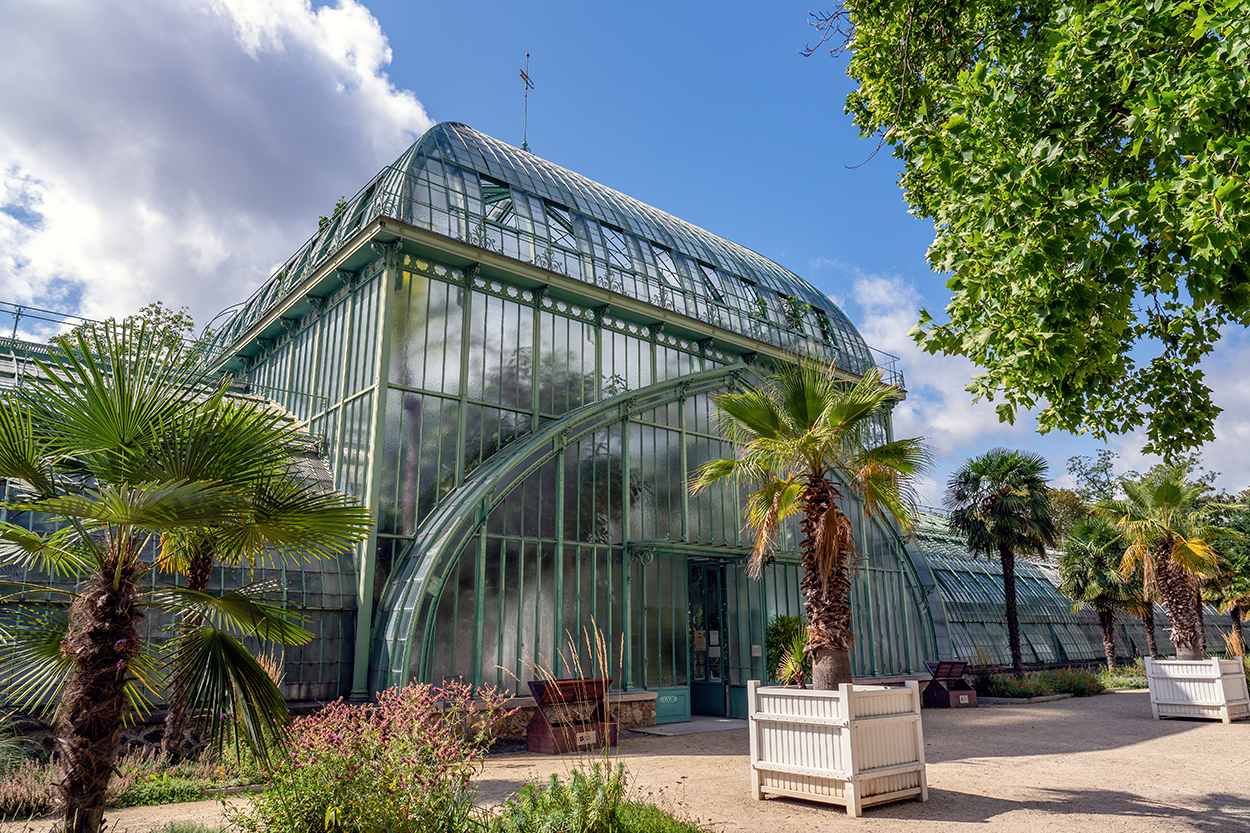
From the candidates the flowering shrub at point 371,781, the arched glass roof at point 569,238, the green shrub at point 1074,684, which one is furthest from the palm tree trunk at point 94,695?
the green shrub at point 1074,684

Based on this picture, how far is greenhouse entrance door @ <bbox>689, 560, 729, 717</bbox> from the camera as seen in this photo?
18.6 metres

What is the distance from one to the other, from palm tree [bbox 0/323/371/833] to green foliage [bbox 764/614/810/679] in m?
14.2

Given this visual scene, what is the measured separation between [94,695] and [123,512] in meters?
1.28

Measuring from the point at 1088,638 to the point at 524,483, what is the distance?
100 ft

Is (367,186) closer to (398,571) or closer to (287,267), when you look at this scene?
(287,267)

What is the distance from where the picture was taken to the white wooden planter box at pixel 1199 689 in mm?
16797

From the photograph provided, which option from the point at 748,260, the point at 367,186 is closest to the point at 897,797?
the point at 367,186

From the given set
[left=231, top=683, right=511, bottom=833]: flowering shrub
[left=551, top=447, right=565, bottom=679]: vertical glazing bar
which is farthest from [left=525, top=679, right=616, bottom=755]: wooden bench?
[left=231, top=683, right=511, bottom=833]: flowering shrub

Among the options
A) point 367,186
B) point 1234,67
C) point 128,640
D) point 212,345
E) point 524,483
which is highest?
point 367,186

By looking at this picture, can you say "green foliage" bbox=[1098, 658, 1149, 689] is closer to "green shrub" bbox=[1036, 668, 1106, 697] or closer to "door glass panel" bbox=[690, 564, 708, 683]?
"green shrub" bbox=[1036, 668, 1106, 697]

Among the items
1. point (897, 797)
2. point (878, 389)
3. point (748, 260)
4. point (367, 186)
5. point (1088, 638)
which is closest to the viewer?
point (897, 797)

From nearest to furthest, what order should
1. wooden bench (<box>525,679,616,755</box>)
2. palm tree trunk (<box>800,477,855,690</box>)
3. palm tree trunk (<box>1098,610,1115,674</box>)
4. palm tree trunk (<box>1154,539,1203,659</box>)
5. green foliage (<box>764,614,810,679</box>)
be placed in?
palm tree trunk (<box>800,477,855,690</box>), wooden bench (<box>525,679,616,755</box>), green foliage (<box>764,614,810,679</box>), palm tree trunk (<box>1154,539,1203,659</box>), palm tree trunk (<box>1098,610,1115,674</box>)

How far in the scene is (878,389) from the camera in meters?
11.6

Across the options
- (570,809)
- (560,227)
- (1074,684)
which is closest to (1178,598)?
(1074,684)
